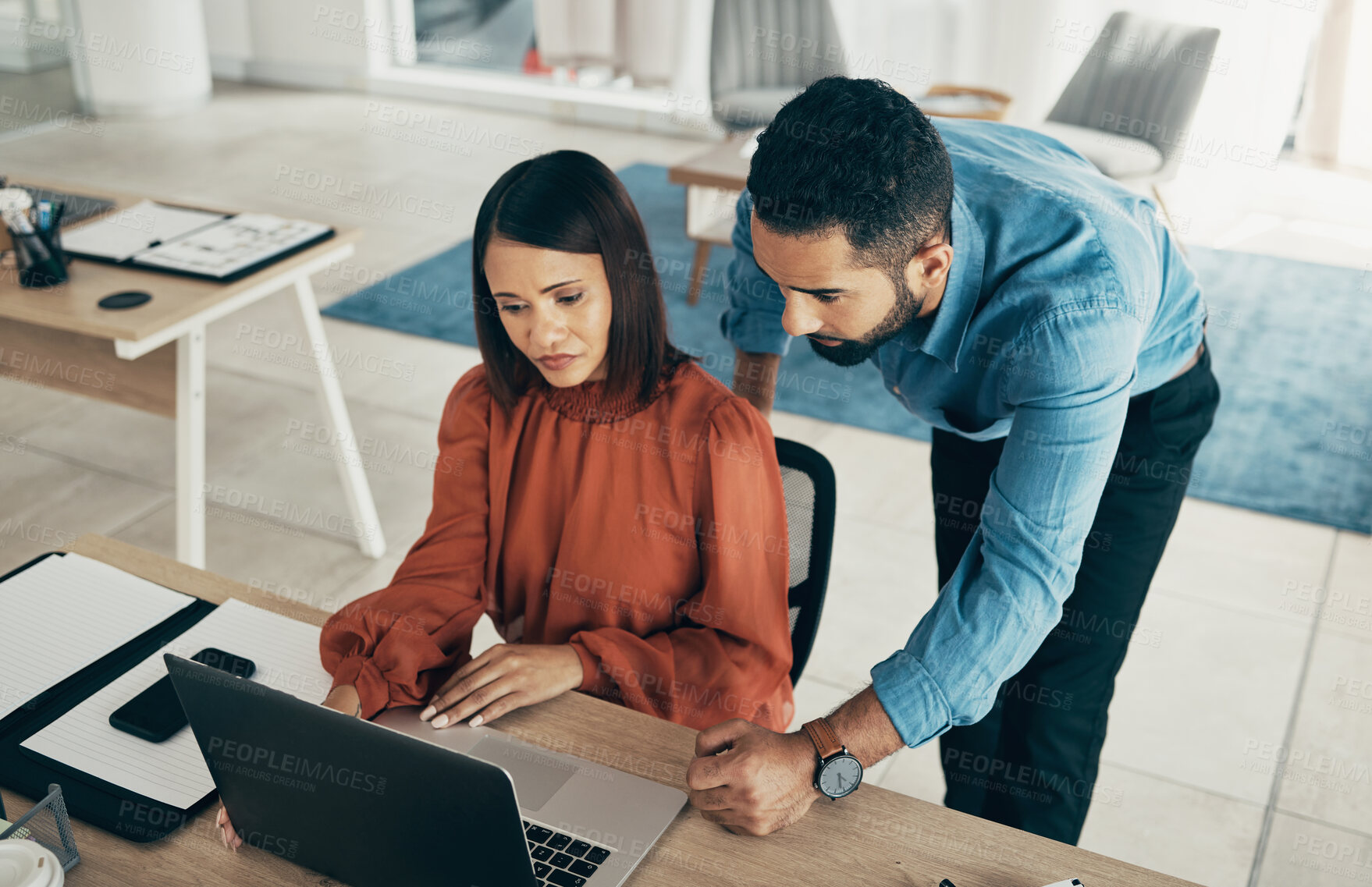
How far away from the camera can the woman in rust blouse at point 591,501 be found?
133 cm

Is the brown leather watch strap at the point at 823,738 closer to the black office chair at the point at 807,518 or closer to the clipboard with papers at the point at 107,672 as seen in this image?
the black office chair at the point at 807,518

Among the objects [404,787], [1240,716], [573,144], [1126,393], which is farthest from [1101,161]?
[404,787]

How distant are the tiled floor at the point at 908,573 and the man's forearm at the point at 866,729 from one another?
117 centimetres

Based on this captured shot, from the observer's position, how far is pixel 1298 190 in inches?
223

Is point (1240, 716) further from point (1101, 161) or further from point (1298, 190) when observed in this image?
point (1298, 190)

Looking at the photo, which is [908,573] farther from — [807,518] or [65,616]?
[65,616]

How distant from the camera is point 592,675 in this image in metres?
1.27

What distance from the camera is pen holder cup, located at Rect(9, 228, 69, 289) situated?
7.04ft

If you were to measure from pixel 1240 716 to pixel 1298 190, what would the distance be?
4.30 metres

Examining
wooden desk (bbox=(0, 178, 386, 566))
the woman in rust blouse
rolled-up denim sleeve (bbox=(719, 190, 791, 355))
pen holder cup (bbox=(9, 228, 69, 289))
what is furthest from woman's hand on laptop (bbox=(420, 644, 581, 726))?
pen holder cup (bbox=(9, 228, 69, 289))

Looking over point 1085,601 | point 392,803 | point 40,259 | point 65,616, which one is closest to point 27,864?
point 392,803

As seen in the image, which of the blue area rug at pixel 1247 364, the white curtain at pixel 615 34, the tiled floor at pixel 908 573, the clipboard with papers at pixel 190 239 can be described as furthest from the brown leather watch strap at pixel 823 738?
the white curtain at pixel 615 34

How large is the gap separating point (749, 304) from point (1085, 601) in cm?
70

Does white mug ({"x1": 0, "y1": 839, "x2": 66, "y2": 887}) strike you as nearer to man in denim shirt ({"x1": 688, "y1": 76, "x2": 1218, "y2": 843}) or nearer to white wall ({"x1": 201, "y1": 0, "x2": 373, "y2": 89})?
man in denim shirt ({"x1": 688, "y1": 76, "x2": 1218, "y2": 843})
